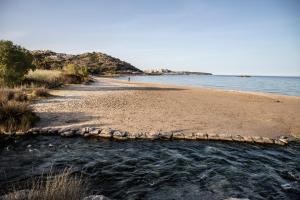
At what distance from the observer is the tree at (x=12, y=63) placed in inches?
835

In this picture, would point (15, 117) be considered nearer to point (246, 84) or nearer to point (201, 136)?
point (201, 136)

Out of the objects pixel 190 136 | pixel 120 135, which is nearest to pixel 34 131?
pixel 120 135

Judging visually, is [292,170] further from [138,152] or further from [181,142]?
[138,152]

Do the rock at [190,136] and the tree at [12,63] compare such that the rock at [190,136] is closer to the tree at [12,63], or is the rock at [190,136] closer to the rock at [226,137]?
the rock at [226,137]

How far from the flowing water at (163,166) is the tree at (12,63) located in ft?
45.1

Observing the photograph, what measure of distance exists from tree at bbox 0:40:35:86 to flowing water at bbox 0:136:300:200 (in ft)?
45.1

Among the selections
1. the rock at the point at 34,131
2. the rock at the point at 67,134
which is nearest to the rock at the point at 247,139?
the rock at the point at 67,134

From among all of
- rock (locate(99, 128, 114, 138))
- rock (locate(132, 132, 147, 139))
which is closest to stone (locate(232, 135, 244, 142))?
rock (locate(132, 132, 147, 139))

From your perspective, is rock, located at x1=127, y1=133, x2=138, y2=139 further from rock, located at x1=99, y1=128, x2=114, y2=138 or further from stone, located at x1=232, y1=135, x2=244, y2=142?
stone, located at x1=232, y1=135, x2=244, y2=142

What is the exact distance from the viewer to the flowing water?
6301 millimetres

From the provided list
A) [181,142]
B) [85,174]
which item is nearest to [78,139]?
[85,174]

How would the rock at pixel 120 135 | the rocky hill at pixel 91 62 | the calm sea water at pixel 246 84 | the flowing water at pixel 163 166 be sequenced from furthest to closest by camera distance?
the rocky hill at pixel 91 62, the calm sea water at pixel 246 84, the rock at pixel 120 135, the flowing water at pixel 163 166

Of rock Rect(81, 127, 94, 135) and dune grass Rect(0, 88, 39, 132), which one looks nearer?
dune grass Rect(0, 88, 39, 132)

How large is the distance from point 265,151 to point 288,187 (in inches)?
117
